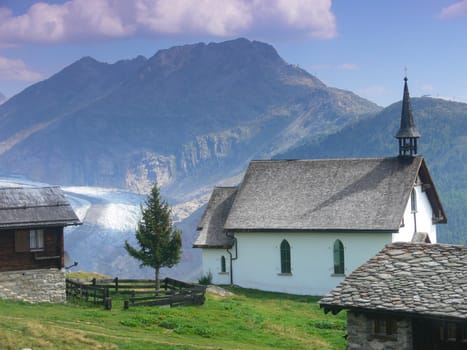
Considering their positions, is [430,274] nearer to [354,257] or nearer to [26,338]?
[26,338]

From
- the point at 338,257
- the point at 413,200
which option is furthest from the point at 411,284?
the point at 413,200

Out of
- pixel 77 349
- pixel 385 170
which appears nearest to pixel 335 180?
pixel 385 170

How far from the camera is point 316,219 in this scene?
55.8m

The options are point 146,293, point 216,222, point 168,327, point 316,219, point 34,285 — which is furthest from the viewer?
point 216,222

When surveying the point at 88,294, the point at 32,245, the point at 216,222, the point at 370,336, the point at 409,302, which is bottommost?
the point at 88,294

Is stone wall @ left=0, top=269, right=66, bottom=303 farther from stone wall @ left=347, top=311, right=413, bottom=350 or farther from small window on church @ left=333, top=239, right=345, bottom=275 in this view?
stone wall @ left=347, top=311, right=413, bottom=350

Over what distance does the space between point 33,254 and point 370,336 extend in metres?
24.7

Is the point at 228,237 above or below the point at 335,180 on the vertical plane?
below

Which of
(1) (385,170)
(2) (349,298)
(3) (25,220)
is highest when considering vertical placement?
(1) (385,170)

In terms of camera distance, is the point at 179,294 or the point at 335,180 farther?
the point at 335,180

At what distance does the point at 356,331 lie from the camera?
2355 centimetres

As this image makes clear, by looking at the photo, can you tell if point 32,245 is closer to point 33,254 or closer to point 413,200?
point 33,254

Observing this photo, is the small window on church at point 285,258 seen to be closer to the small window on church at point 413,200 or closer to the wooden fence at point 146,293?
the small window on church at point 413,200

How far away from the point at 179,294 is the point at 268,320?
5.31 m
